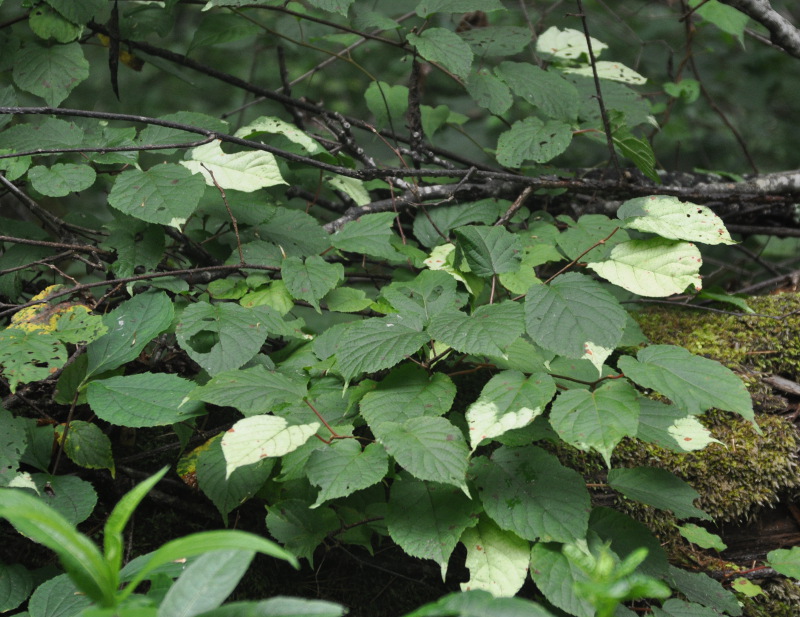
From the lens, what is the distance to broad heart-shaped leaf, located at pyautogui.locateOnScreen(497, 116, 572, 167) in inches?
84.9

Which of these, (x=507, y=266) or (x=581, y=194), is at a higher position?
(x=507, y=266)

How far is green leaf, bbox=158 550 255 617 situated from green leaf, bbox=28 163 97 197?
1328 mm

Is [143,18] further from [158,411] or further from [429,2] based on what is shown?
[158,411]

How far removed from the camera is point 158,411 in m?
1.46

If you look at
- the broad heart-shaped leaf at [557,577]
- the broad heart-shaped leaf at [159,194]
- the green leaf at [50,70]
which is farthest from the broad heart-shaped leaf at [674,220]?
the green leaf at [50,70]

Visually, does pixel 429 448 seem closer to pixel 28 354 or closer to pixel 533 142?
pixel 28 354

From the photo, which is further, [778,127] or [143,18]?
[778,127]

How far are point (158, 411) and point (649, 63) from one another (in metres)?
4.94

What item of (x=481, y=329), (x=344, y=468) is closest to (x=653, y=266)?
(x=481, y=329)

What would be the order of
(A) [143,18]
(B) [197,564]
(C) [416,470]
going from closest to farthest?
(B) [197,564] → (C) [416,470] → (A) [143,18]

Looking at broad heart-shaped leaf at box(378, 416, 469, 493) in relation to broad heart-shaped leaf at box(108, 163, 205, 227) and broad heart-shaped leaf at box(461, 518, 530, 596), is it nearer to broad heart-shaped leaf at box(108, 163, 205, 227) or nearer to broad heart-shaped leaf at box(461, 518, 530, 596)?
broad heart-shaped leaf at box(461, 518, 530, 596)

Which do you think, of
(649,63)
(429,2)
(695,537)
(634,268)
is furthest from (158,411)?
(649,63)

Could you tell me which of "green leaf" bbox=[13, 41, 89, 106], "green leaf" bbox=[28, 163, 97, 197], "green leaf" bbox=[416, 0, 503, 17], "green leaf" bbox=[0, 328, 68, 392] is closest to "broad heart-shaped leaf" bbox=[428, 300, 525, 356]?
"green leaf" bbox=[0, 328, 68, 392]

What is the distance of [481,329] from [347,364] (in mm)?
307
